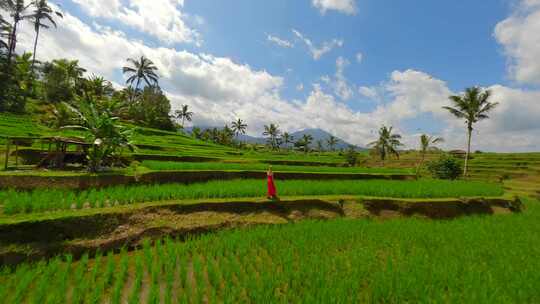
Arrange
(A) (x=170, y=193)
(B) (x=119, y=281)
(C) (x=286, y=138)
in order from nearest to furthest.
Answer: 1. (B) (x=119, y=281)
2. (A) (x=170, y=193)
3. (C) (x=286, y=138)

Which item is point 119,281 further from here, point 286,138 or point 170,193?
point 286,138

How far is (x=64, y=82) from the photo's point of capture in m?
30.1

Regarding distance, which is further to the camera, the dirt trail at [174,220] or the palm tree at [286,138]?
the palm tree at [286,138]

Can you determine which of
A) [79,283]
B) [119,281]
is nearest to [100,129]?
[79,283]

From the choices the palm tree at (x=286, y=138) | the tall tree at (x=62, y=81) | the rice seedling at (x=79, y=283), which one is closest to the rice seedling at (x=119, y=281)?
the rice seedling at (x=79, y=283)

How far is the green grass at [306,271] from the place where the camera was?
3506mm

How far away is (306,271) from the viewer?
412cm

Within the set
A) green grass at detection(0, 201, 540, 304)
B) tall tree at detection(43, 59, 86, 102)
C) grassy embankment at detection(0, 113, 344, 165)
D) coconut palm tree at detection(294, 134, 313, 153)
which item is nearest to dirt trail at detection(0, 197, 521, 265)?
green grass at detection(0, 201, 540, 304)

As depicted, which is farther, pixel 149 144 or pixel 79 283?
pixel 149 144

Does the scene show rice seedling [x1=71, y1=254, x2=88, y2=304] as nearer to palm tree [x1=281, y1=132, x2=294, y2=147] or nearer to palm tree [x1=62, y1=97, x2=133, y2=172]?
palm tree [x1=62, y1=97, x2=133, y2=172]

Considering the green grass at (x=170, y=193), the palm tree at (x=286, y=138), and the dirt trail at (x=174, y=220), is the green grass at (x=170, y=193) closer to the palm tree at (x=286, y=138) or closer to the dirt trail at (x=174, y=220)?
the dirt trail at (x=174, y=220)

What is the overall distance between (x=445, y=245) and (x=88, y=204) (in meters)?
8.30

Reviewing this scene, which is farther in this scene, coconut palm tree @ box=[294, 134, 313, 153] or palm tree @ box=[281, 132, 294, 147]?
palm tree @ box=[281, 132, 294, 147]

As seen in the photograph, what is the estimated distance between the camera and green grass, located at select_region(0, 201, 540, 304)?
351 centimetres
